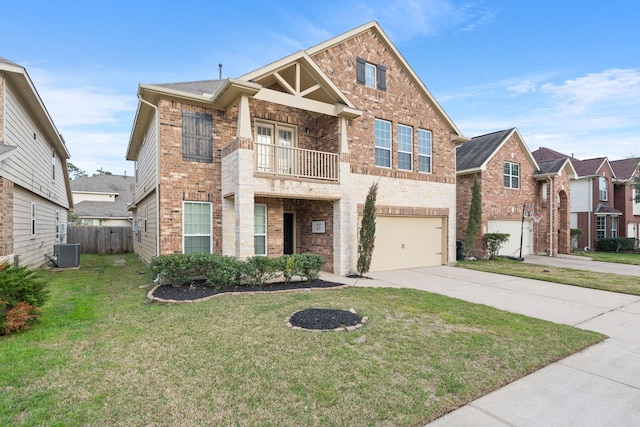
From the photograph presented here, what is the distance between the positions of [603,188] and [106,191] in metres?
43.1

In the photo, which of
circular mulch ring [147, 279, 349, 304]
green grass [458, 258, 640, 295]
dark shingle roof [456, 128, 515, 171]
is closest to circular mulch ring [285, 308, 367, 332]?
circular mulch ring [147, 279, 349, 304]

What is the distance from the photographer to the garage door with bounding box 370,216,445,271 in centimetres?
1262

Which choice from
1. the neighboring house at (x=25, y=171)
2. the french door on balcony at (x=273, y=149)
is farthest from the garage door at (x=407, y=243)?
the neighboring house at (x=25, y=171)

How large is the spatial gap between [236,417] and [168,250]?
7704mm

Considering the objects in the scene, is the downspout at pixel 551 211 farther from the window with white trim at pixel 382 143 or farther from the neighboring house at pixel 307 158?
the window with white trim at pixel 382 143

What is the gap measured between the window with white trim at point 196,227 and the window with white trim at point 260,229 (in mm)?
1635

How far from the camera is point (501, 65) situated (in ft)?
54.0

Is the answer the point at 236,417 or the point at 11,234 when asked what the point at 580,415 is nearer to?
the point at 236,417

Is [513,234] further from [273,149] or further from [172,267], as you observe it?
[172,267]

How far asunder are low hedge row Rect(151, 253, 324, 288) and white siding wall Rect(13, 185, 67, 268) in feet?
15.4

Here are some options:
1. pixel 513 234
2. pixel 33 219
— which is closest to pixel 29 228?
pixel 33 219

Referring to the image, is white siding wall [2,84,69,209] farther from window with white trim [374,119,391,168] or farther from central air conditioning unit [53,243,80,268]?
window with white trim [374,119,391,168]

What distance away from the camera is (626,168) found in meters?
27.2

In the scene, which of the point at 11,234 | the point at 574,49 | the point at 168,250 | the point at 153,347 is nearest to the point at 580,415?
the point at 153,347
